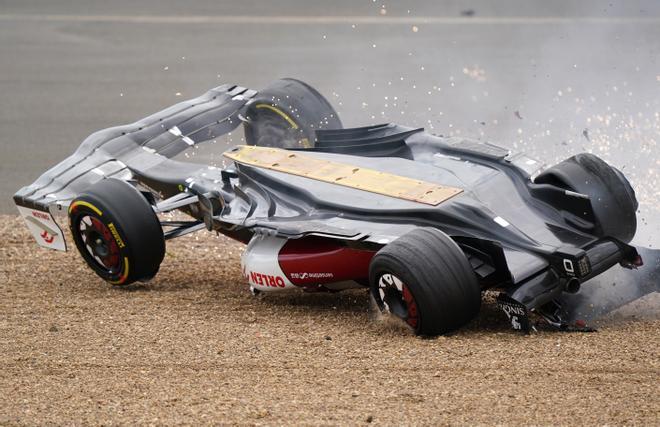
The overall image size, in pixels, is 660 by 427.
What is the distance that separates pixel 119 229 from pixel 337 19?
1125cm

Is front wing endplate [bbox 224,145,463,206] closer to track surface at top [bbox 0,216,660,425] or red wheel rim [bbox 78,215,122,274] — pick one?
track surface at top [bbox 0,216,660,425]

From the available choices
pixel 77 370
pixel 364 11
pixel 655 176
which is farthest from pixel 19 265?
pixel 364 11

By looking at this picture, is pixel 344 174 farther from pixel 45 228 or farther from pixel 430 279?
pixel 45 228

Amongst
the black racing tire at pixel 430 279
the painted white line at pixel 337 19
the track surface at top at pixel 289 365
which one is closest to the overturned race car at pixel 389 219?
the black racing tire at pixel 430 279

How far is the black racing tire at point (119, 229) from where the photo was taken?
7.73 metres

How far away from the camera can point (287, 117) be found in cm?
953

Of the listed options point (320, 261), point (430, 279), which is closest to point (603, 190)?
point (430, 279)

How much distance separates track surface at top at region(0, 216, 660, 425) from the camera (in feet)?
18.3

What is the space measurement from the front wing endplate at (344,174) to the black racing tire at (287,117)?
1.07m

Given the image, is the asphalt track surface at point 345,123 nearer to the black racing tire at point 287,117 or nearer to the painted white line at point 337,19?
the painted white line at point 337,19

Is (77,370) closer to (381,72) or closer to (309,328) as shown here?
(309,328)

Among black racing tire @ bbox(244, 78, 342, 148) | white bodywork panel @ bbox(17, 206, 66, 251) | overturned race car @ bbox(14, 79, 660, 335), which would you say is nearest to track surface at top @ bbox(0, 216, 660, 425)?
overturned race car @ bbox(14, 79, 660, 335)

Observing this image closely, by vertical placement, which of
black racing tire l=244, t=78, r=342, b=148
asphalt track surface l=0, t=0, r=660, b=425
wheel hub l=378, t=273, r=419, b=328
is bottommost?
asphalt track surface l=0, t=0, r=660, b=425

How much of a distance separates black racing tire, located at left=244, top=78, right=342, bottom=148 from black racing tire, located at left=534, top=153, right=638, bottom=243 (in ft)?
8.22
